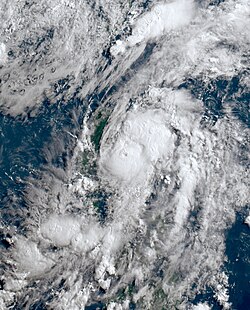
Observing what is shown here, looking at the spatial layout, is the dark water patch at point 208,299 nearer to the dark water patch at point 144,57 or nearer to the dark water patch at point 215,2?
the dark water patch at point 144,57

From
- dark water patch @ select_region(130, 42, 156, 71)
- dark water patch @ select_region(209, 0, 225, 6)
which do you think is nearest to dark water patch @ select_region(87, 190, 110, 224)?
dark water patch @ select_region(130, 42, 156, 71)

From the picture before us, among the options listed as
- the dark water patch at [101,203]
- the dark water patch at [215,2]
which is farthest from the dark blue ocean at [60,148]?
the dark water patch at [215,2]

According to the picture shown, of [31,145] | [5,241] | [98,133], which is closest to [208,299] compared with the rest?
[98,133]

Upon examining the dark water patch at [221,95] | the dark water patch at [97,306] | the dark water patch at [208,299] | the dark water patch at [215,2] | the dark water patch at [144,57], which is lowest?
the dark water patch at [208,299]

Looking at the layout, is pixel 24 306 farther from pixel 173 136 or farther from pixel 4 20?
pixel 4 20

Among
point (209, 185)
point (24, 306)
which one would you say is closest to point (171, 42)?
point (209, 185)

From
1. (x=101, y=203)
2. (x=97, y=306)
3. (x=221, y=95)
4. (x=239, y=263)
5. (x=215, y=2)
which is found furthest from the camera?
(x=215, y=2)

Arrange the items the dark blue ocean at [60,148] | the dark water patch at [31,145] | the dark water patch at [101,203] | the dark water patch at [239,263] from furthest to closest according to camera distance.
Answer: the dark water patch at [101,203]
the dark water patch at [31,145]
the dark blue ocean at [60,148]
the dark water patch at [239,263]

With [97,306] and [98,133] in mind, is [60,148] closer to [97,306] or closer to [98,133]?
[98,133]
